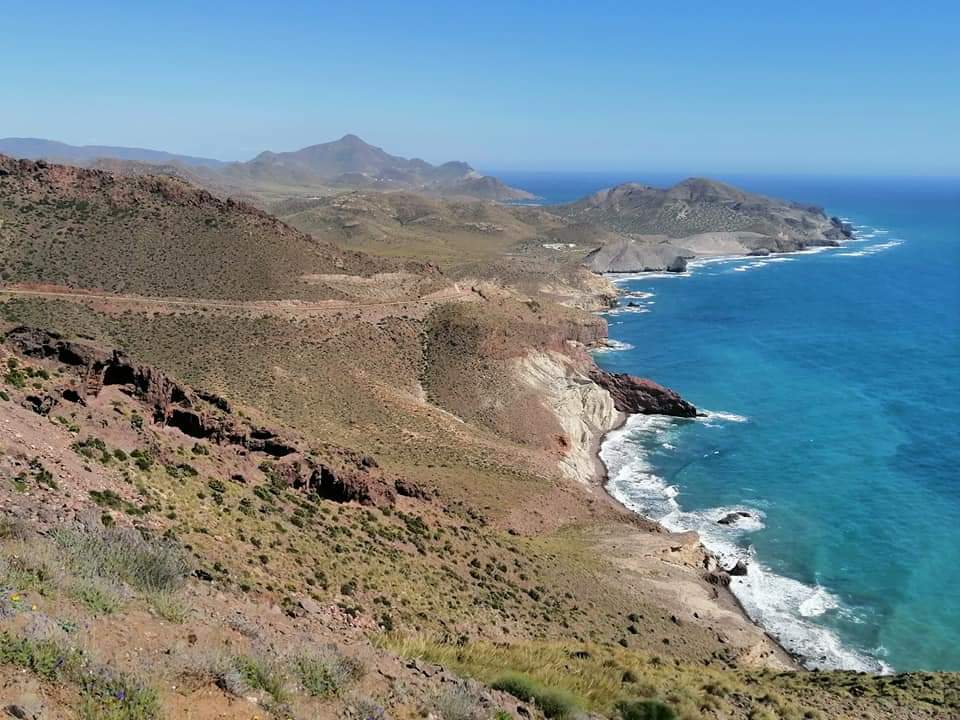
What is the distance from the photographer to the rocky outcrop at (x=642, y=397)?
64875 millimetres

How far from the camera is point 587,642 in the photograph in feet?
84.1

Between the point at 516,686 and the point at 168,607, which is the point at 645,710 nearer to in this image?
the point at 516,686

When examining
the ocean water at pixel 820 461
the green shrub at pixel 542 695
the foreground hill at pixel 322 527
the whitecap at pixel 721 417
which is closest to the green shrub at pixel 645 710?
the foreground hill at pixel 322 527

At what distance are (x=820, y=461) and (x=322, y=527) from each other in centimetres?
4303

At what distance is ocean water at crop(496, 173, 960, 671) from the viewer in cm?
3697

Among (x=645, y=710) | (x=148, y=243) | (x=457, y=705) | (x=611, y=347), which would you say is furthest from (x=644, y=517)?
(x=148, y=243)

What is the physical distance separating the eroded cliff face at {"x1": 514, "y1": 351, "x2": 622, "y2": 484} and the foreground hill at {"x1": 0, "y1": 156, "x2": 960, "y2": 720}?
1.04 ft

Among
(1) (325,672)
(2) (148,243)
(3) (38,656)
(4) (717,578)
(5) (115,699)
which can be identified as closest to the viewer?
(5) (115,699)

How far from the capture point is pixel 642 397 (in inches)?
2613

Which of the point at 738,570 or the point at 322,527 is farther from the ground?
the point at 322,527

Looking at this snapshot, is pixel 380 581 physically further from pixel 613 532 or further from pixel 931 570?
pixel 931 570

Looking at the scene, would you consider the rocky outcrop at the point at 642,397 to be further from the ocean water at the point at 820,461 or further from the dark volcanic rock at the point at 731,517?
the dark volcanic rock at the point at 731,517

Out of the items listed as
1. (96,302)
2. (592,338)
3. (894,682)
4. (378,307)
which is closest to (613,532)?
(894,682)

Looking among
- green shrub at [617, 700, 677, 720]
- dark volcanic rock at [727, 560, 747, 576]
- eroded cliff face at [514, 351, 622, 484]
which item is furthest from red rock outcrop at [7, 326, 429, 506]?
eroded cliff face at [514, 351, 622, 484]
